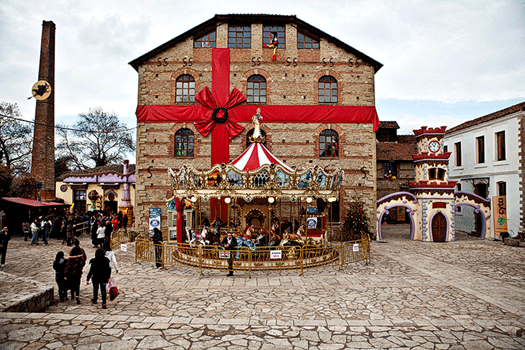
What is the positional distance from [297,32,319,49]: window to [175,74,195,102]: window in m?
6.96

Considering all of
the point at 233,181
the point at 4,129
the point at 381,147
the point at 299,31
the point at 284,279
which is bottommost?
the point at 284,279

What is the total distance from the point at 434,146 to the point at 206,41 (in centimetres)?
1525

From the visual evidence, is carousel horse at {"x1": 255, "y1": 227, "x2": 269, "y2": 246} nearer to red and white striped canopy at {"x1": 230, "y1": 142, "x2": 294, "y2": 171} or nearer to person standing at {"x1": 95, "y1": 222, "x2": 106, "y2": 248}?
red and white striped canopy at {"x1": 230, "y1": 142, "x2": 294, "y2": 171}

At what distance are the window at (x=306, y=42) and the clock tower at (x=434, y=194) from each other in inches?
328

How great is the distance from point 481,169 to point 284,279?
61.8ft

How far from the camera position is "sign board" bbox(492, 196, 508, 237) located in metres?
18.6

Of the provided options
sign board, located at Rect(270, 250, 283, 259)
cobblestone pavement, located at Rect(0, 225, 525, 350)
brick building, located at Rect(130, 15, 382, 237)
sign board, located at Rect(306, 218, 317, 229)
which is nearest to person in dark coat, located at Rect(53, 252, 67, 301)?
cobblestone pavement, located at Rect(0, 225, 525, 350)

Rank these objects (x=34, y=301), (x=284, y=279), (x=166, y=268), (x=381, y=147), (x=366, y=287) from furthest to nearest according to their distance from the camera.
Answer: (x=381, y=147)
(x=166, y=268)
(x=284, y=279)
(x=366, y=287)
(x=34, y=301)

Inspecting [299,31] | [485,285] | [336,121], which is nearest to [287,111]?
[336,121]

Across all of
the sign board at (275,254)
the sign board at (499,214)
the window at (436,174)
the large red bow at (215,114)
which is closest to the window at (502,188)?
the sign board at (499,214)

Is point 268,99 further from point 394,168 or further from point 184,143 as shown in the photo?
point 394,168

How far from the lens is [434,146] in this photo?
64.6 feet

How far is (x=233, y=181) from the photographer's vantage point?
12609mm

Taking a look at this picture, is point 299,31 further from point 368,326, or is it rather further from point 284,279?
point 368,326
